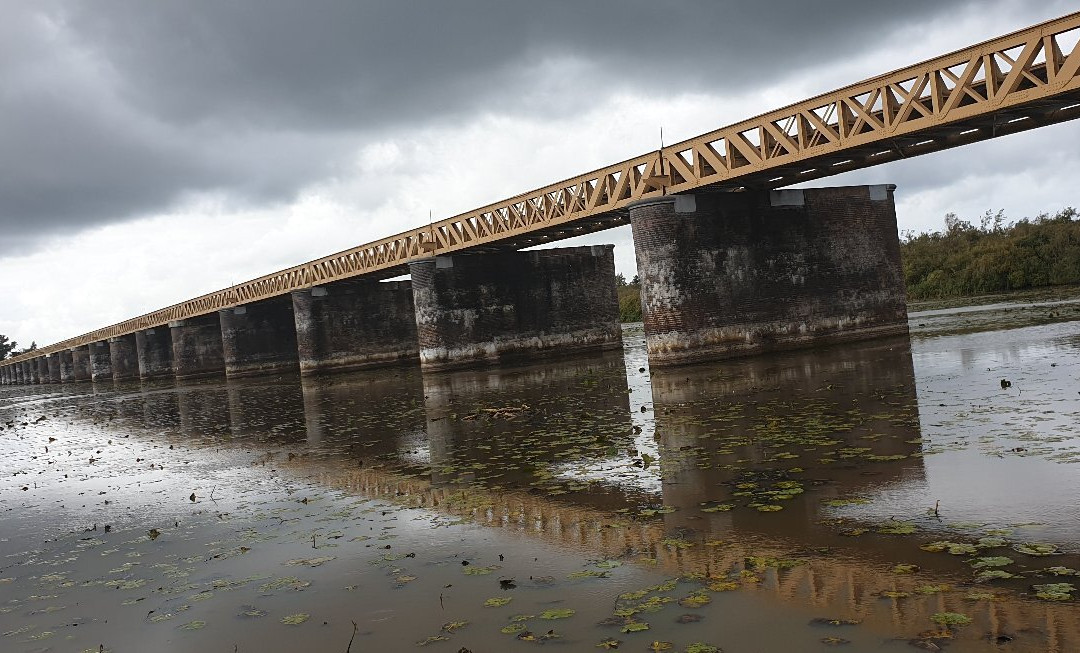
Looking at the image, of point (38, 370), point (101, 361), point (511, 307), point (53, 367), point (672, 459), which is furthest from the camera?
point (38, 370)

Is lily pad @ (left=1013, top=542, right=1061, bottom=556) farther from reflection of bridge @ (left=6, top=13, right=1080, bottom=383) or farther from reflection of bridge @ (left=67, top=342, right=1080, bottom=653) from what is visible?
reflection of bridge @ (left=6, top=13, right=1080, bottom=383)

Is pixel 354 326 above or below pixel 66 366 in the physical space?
below

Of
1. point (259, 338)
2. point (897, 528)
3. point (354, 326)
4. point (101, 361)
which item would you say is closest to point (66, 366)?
point (101, 361)

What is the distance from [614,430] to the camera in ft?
33.6

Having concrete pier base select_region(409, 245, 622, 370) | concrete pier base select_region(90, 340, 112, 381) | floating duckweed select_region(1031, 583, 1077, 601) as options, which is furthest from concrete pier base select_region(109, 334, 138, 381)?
floating duckweed select_region(1031, 583, 1077, 601)

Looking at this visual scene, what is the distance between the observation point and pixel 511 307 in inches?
1179

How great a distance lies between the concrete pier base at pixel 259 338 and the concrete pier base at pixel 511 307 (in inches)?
804

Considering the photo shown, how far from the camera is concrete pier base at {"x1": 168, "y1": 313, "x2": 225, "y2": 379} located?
5347 cm

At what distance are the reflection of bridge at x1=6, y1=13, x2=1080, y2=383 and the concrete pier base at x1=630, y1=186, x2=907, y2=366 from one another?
4cm

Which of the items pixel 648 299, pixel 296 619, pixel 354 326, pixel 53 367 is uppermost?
pixel 53 367

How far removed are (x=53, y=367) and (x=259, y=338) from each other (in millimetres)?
59853

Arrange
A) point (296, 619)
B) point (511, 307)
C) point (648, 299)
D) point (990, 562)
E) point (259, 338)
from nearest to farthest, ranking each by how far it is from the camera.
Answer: point (990, 562) < point (296, 619) < point (648, 299) < point (511, 307) < point (259, 338)

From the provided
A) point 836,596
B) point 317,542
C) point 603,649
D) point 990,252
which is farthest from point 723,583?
point 990,252

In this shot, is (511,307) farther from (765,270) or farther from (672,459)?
(672,459)
